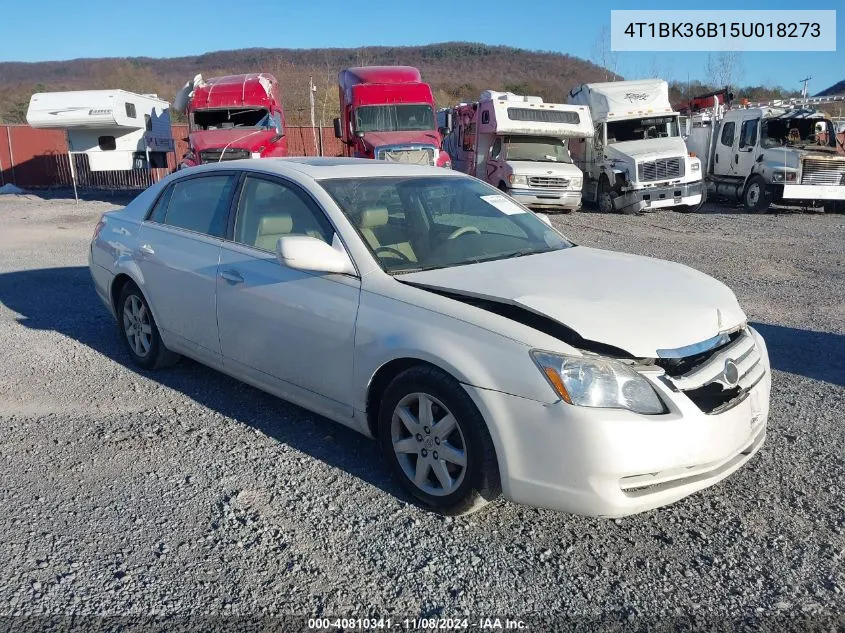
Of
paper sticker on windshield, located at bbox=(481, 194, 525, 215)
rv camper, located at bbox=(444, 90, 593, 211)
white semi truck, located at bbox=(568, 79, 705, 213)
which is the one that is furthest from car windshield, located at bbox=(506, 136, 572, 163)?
paper sticker on windshield, located at bbox=(481, 194, 525, 215)

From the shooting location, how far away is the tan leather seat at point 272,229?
163 inches

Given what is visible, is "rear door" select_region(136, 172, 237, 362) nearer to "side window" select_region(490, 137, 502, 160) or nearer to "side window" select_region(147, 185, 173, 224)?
"side window" select_region(147, 185, 173, 224)

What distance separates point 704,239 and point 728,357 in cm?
1051

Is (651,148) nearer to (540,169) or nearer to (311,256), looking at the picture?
(540,169)

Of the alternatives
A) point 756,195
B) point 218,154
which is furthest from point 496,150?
point 218,154

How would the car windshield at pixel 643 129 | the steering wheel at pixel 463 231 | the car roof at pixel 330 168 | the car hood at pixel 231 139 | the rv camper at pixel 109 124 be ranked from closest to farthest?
the steering wheel at pixel 463 231 → the car roof at pixel 330 168 → the car hood at pixel 231 139 → the car windshield at pixel 643 129 → the rv camper at pixel 109 124

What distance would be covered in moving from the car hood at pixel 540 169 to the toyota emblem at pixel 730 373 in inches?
551

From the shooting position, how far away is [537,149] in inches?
706

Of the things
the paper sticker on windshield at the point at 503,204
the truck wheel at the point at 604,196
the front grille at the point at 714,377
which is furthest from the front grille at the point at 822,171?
the front grille at the point at 714,377

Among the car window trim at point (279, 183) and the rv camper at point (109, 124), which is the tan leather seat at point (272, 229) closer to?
the car window trim at point (279, 183)

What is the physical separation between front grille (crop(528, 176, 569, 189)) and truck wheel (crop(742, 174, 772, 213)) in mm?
5140

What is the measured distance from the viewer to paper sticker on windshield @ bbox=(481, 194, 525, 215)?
457cm

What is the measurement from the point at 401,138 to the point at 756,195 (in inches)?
360

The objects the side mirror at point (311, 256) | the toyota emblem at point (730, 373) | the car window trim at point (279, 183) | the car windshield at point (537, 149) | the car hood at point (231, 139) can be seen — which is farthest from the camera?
the car hood at point (231, 139)
